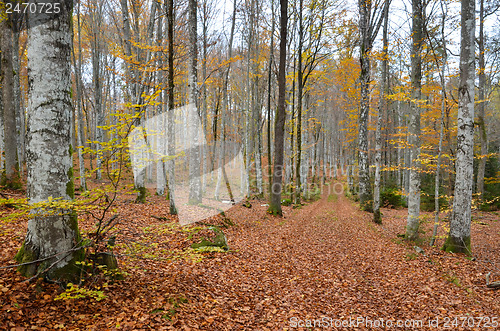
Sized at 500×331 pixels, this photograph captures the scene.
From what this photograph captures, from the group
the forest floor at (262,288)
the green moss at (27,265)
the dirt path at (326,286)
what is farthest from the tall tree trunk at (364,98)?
the green moss at (27,265)

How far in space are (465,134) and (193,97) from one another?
9079mm

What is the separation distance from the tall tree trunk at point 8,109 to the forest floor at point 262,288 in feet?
14.3

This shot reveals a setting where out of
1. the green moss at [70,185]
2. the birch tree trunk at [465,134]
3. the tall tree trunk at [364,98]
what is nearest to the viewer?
the green moss at [70,185]

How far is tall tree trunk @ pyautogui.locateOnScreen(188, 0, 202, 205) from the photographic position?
32.1 ft

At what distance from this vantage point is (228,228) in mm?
8672

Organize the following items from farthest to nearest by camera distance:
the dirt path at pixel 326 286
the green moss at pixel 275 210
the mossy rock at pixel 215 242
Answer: the green moss at pixel 275 210
the mossy rock at pixel 215 242
the dirt path at pixel 326 286

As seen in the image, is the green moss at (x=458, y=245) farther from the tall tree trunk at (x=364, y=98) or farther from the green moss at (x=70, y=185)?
the green moss at (x=70, y=185)

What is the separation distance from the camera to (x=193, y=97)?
32.4 feet

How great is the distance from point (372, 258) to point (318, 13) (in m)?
13.6

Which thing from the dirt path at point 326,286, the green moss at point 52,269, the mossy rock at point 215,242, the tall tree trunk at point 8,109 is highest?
the tall tree trunk at point 8,109

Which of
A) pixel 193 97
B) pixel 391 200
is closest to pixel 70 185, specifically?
pixel 193 97

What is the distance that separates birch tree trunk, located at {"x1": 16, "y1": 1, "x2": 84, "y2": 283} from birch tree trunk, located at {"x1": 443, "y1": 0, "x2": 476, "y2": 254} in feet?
29.3

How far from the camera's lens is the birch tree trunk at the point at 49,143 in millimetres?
3074

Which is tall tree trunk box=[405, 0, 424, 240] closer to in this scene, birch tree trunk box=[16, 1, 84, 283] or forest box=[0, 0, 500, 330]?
forest box=[0, 0, 500, 330]
